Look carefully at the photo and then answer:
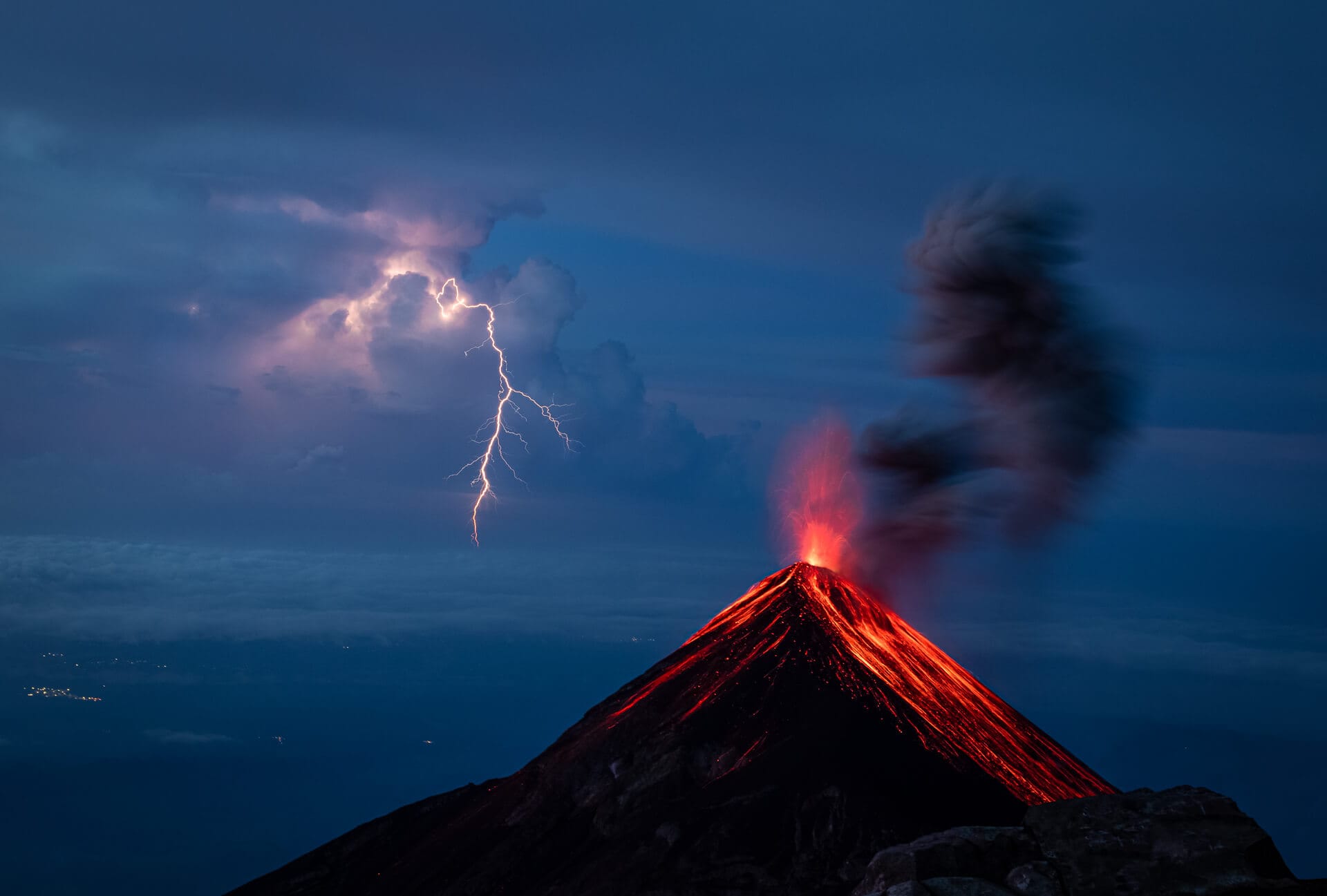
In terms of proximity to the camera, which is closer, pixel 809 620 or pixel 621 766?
pixel 621 766

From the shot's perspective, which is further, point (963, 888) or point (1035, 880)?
point (1035, 880)

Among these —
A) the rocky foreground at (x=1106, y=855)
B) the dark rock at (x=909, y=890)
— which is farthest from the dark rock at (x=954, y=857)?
the dark rock at (x=909, y=890)

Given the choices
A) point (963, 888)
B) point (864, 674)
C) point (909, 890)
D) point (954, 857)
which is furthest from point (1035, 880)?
point (864, 674)

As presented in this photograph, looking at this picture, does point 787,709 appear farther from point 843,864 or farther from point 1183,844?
point 1183,844

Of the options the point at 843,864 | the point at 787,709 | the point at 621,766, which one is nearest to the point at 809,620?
the point at 787,709

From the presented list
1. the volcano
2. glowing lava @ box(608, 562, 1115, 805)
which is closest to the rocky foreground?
the volcano

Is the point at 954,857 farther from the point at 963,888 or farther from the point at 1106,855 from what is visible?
the point at 1106,855

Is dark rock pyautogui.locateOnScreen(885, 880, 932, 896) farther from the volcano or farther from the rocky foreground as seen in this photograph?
the volcano
